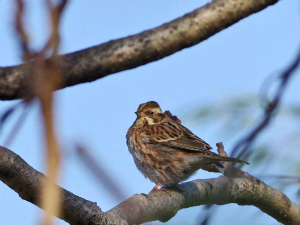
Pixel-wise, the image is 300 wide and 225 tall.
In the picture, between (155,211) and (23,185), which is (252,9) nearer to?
(23,185)

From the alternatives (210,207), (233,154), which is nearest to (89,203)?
(210,207)

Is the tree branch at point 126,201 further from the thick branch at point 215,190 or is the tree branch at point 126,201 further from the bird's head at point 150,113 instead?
the bird's head at point 150,113

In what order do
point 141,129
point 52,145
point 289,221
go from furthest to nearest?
point 141,129
point 289,221
point 52,145

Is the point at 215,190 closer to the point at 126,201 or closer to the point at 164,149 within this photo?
the point at 164,149

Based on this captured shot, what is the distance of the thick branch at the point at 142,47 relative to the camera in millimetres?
2125

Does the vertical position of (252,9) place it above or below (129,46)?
above

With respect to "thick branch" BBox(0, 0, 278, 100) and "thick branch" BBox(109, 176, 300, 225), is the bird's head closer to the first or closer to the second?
"thick branch" BBox(109, 176, 300, 225)

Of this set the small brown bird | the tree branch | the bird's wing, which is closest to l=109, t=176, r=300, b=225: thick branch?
the tree branch

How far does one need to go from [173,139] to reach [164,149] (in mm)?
246

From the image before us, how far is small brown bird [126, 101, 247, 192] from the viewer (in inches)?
252

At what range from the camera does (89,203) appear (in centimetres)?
319

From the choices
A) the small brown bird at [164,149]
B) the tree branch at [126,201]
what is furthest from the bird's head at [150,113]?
the tree branch at [126,201]

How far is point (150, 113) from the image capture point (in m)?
8.04

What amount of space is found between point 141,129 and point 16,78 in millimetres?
5511
